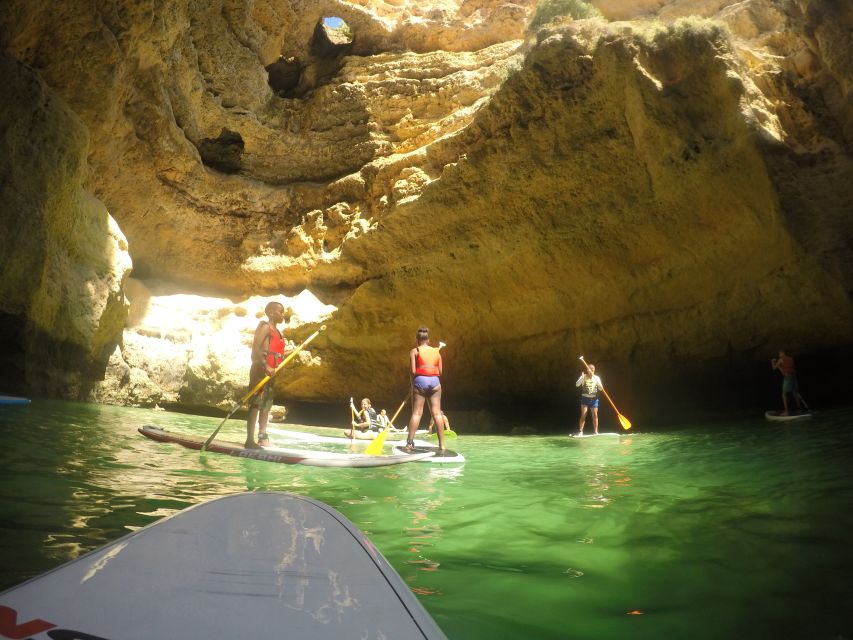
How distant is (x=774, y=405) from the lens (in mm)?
11992

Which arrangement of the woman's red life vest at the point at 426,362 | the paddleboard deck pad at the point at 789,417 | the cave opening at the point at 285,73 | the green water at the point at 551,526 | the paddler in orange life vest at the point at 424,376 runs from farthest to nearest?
1. the cave opening at the point at 285,73
2. the paddleboard deck pad at the point at 789,417
3. the woman's red life vest at the point at 426,362
4. the paddler in orange life vest at the point at 424,376
5. the green water at the point at 551,526

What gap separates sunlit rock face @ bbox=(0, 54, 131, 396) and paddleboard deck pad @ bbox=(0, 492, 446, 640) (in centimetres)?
772

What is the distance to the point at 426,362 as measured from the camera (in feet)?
21.5

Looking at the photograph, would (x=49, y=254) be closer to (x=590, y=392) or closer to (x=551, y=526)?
(x=551, y=526)

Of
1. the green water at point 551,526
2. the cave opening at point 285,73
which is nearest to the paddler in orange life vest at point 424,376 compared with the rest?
the green water at point 551,526

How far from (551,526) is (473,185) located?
9991 millimetres

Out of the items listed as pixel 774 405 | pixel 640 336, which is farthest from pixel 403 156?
pixel 774 405

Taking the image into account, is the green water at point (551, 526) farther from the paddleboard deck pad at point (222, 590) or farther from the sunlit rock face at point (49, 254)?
the sunlit rock face at point (49, 254)

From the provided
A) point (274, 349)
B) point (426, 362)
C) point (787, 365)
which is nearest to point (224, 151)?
point (274, 349)

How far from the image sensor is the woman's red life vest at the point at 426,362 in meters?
6.54

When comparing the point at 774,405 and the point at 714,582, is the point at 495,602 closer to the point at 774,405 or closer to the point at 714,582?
the point at 714,582

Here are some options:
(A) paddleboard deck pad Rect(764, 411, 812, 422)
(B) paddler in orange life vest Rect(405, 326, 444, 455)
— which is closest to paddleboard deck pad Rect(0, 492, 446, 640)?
(B) paddler in orange life vest Rect(405, 326, 444, 455)

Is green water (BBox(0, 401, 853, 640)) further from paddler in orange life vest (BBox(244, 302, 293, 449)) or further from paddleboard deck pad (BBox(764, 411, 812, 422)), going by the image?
paddleboard deck pad (BBox(764, 411, 812, 422))

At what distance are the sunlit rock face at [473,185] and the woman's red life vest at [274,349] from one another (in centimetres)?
576
